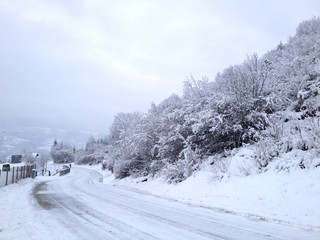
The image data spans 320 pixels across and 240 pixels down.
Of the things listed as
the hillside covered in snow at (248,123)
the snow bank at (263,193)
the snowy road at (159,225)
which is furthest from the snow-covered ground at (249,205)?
the hillside covered in snow at (248,123)

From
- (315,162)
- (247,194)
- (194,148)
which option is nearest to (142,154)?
(194,148)

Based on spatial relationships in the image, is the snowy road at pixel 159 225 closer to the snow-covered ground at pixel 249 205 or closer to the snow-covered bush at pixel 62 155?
the snow-covered ground at pixel 249 205

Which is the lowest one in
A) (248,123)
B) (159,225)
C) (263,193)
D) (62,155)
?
(159,225)

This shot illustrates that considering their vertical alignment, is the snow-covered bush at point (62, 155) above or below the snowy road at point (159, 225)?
above

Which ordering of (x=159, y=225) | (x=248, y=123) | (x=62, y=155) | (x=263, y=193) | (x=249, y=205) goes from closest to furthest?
(x=159, y=225), (x=249, y=205), (x=263, y=193), (x=248, y=123), (x=62, y=155)

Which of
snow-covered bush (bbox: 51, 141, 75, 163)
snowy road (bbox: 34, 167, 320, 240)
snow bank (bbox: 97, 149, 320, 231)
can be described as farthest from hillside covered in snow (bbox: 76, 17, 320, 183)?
snow-covered bush (bbox: 51, 141, 75, 163)

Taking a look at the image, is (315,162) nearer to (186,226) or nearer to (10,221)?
(186,226)

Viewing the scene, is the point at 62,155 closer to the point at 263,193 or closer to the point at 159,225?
the point at 263,193

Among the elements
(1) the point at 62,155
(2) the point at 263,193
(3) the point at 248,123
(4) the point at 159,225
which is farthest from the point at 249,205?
(1) the point at 62,155

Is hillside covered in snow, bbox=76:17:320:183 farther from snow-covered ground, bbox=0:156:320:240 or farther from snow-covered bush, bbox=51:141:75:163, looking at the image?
snow-covered bush, bbox=51:141:75:163

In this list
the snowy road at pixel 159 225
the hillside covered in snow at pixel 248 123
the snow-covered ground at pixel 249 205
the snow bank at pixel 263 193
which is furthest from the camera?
the hillside covered in snow at pixel 248 123

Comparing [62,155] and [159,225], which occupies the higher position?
[62,155]

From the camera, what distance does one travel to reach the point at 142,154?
90.7 ft

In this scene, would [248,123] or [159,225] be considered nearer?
[159,225]
